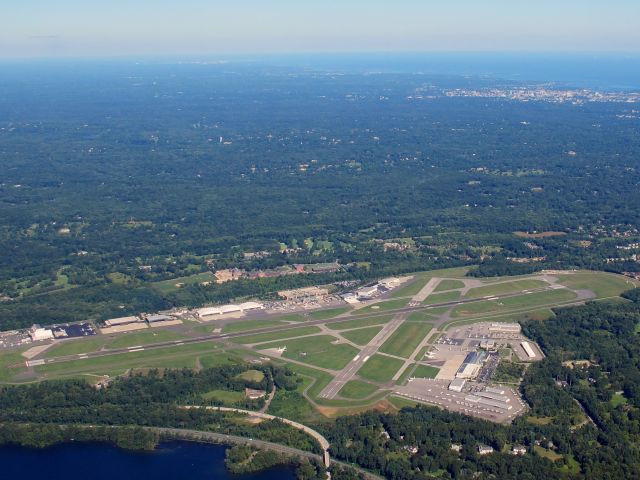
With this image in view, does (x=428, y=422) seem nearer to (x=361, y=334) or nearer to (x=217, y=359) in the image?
(x=361, y=334)

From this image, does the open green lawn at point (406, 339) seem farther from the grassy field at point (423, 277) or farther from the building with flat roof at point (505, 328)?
the grassy field at point (423, 277)

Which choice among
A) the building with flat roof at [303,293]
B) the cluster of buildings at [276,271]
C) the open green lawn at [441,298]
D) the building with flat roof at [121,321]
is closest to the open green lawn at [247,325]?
the building with flat roof at [303,293]

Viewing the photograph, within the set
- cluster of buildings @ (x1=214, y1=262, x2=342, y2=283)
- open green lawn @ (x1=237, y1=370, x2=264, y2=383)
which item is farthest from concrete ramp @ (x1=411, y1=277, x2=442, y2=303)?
open green lawn @ (x1=237, y1=370, x2=264, y2=383)

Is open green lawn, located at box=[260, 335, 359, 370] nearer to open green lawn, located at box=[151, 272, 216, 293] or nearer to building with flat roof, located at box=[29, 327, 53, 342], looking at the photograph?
building with flat roof, located at box=[29, 327, 53, 342]

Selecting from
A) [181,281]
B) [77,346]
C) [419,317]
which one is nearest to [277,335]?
[419,317]

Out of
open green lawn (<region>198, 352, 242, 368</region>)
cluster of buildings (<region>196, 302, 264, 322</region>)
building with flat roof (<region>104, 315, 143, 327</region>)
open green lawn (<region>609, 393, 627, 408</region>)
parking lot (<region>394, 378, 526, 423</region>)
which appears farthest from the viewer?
cluster of buildings (<region>196, 302, 264, 322</region>)

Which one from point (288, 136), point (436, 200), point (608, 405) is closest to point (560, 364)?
point (608, 405)

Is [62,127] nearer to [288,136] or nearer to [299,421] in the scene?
[288,136]
